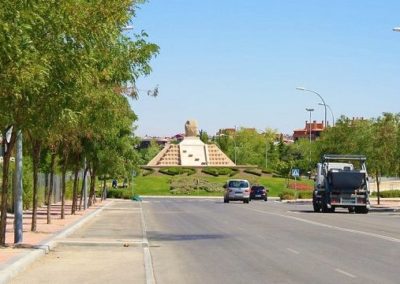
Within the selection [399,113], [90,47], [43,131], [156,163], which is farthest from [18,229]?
[156,163]

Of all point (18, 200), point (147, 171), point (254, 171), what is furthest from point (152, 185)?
point (18, 200)

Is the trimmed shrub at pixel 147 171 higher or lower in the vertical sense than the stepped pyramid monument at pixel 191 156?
lower

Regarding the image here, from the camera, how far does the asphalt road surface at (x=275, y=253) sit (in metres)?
14.7

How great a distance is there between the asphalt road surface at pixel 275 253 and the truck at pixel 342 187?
1267 centimetres

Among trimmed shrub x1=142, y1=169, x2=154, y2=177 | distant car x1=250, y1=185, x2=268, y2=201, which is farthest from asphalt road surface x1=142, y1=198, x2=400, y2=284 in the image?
trimmed shrub x1=142, y1=169, x2=154, y2=177

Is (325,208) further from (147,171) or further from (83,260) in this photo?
(147,171)

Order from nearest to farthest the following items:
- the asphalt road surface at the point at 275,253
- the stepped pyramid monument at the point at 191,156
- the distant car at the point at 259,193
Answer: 1. the asphalt road surface at the point at 275,253
2. the distant car at the point at 259,193
3. the stepped pyramid monument at the point at 191,156

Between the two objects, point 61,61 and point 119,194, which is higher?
point 61,61

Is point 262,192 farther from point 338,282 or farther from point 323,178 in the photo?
point 338,282

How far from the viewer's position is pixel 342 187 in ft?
145

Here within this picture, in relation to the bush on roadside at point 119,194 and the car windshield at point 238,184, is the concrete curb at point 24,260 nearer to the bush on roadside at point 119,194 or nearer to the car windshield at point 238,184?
the car windshield at point 238,184

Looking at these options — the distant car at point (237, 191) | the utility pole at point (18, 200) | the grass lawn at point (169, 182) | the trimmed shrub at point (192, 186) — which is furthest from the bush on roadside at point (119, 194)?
the utility pole at point (18, 200)

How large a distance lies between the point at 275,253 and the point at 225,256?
1.33 metres

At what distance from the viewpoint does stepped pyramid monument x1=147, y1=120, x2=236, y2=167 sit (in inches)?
4936
